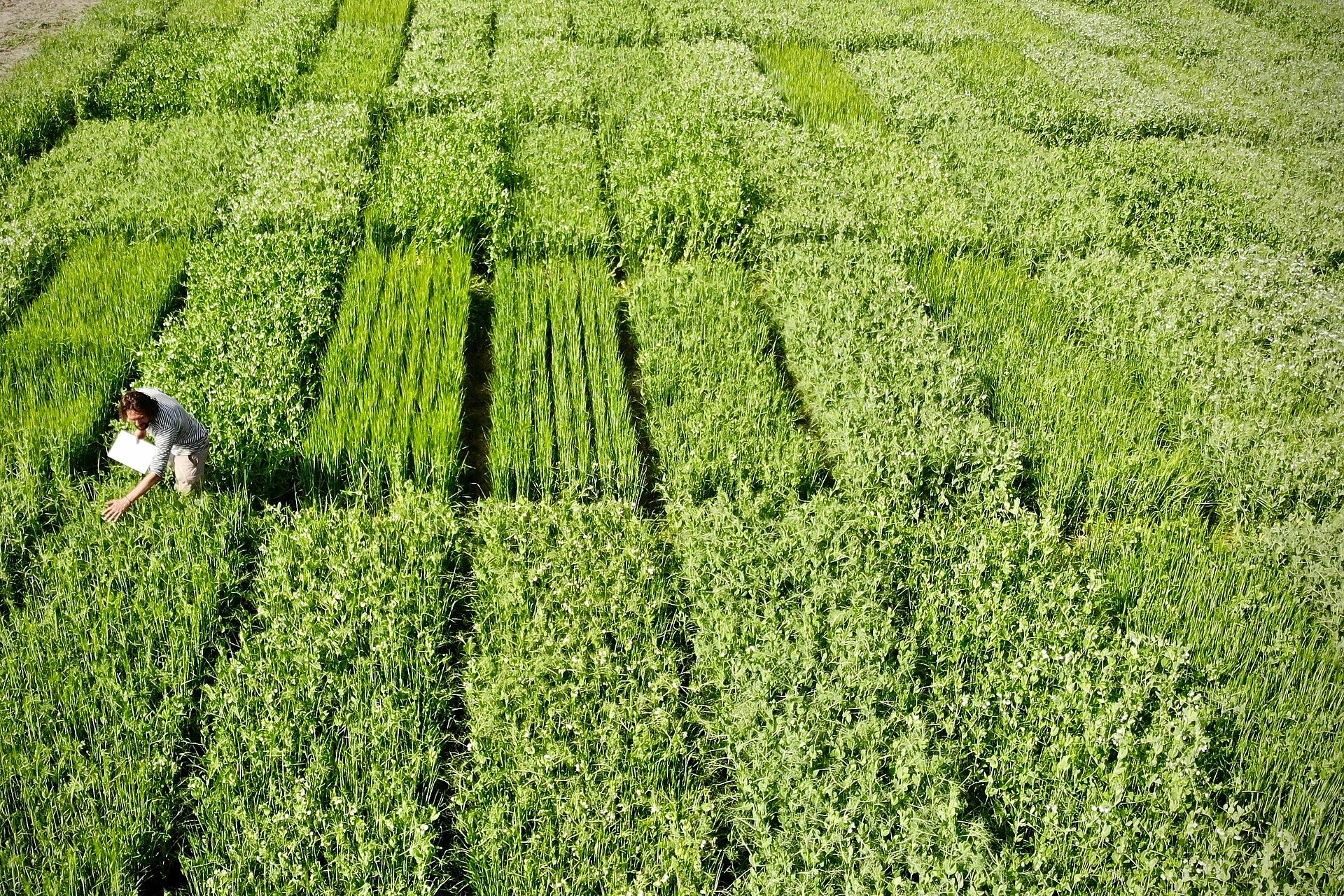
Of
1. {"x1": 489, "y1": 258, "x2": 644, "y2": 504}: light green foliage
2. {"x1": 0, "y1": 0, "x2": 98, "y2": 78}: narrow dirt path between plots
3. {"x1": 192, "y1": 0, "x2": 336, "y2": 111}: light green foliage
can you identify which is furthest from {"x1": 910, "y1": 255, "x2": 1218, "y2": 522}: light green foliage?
{"x1": 0, "y1": 0, "x2": 98, "y2": 78}: narrow dirt path between plots

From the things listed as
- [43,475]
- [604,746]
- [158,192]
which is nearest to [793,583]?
[604,746]

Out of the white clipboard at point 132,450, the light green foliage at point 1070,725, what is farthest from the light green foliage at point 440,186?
the light green foliage at point 1070,725

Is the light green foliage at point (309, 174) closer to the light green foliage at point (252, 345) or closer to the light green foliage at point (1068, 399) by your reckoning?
the light green foliage at point (252, 345)

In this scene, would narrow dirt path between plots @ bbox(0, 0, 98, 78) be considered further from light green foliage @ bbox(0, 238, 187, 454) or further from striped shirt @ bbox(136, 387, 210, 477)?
striped shirt @ bbox(136, 387, 210, 477)

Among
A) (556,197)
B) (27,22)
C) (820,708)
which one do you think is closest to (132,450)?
(820,708)

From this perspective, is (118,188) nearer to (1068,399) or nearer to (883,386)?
(883,386)
